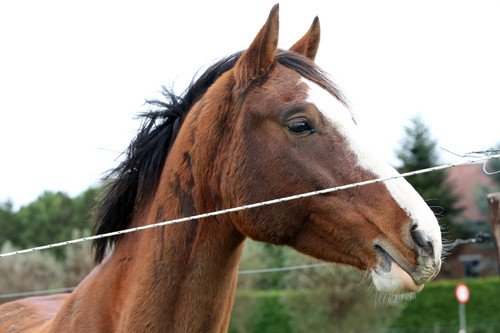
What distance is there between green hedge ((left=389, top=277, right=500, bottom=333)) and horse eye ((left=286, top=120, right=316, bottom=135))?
90.7 feet

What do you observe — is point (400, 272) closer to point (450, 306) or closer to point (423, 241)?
point (423, 241)

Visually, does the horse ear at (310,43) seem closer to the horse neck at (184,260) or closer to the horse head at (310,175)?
the horse head at (310,175)

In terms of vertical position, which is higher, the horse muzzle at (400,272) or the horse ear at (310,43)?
the horse ear at (310,43)

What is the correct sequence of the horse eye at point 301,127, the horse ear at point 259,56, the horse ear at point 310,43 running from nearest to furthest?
the horse eye at point 301,127
the horse ear at point 259,56
the horse ear at point 310,43

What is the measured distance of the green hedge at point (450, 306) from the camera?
29.8m

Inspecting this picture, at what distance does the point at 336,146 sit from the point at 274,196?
41cm

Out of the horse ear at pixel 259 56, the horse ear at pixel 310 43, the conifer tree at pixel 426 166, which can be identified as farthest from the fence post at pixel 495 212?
the conifer tree at pixel 426 166

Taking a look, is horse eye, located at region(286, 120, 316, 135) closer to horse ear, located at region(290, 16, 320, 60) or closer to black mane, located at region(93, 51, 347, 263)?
black mane, located at region(93, 51, 347, 263)

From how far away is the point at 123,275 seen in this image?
12.5 feet

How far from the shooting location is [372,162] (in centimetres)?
341

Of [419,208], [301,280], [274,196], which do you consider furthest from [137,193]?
[301,280]

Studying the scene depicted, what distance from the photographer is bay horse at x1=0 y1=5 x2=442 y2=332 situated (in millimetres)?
3350

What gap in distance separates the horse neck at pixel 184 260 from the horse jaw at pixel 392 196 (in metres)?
0.70

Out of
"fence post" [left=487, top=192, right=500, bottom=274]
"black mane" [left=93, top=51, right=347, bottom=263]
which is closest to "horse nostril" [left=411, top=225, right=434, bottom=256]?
"black mane" [left=93, top=51, right=347, bottom=263]
